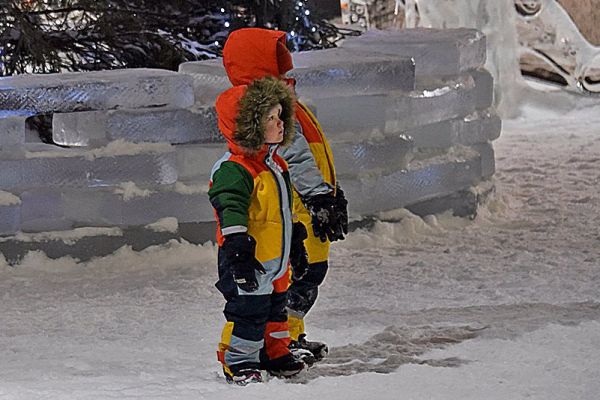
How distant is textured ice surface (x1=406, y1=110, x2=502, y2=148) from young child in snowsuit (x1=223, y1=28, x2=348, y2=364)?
250 centimetres

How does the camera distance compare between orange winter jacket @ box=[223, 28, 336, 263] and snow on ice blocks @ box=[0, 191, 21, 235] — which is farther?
snow on ice blocks @ box=[0, 191, 21, 235]

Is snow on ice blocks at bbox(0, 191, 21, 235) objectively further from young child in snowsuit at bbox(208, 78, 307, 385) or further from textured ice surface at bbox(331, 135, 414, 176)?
young child in snowsuit at bbox(208, 78, 307, 385)

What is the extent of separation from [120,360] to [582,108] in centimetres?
944

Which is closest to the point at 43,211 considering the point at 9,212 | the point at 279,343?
the point at 9,212

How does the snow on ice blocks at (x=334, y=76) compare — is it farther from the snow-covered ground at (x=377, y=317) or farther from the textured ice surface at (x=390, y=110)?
the snow-covered ground at (x=377, y=317)

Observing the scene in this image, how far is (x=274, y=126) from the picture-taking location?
3994 mm

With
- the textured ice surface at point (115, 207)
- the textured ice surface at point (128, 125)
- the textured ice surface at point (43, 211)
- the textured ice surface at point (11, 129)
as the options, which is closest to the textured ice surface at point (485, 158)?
the textured ice surface at point (128, 125)

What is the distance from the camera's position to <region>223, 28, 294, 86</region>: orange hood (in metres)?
4.14

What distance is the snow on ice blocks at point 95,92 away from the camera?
5.92 meters

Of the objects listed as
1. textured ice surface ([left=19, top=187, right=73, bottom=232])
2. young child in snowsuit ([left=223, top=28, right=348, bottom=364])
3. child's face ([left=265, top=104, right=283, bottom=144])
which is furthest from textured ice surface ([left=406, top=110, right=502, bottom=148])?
child's face ([left=265, top=104, right=283, bottom=144])

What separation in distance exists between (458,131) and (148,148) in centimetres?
205

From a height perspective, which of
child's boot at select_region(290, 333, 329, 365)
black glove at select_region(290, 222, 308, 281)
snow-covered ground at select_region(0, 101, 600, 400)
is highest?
black glove at select_region(290, 222, 308, 281)

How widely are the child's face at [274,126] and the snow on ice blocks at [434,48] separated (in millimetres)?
3007

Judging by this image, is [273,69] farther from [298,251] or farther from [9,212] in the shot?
[9,212]
